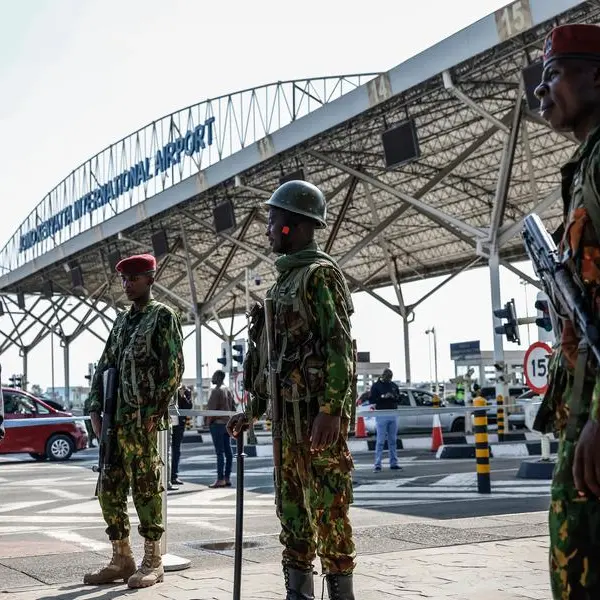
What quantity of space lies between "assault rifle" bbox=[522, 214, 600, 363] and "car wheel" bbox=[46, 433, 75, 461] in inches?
827

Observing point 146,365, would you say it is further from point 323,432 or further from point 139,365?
point 323,432

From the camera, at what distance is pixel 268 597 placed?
5379 mm

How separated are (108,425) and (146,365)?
409mm

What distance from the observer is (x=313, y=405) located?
441 centimetres

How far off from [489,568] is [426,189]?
20224 mm

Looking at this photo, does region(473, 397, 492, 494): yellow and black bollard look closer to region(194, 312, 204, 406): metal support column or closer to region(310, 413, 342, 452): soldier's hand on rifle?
region(310, 413, 342, 452): soldier's hand on rifle

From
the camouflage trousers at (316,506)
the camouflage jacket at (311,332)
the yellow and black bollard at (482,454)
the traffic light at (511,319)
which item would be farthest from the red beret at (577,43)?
the traffic light at (511,319)

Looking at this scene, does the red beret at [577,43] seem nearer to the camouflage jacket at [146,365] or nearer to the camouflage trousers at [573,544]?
the camouflage trousers at [573,544]

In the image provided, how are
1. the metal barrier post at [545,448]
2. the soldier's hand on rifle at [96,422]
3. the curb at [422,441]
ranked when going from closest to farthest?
the soldier's hand on rifle at [96,422]
the metal barrier post at [545,448]
the curb at [422,441]

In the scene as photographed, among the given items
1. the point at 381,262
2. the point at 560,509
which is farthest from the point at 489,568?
the point at 381,262

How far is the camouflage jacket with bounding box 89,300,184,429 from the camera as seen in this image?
233 inches

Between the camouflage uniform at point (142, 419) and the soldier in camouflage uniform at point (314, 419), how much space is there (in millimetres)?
1620

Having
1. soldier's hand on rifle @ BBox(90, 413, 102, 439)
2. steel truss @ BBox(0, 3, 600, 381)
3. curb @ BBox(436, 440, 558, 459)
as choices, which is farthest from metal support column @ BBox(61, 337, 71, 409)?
soldier's hand on rifle @ BBox(90, 413, 102, 439)

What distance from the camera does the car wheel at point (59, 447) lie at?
901 inches
